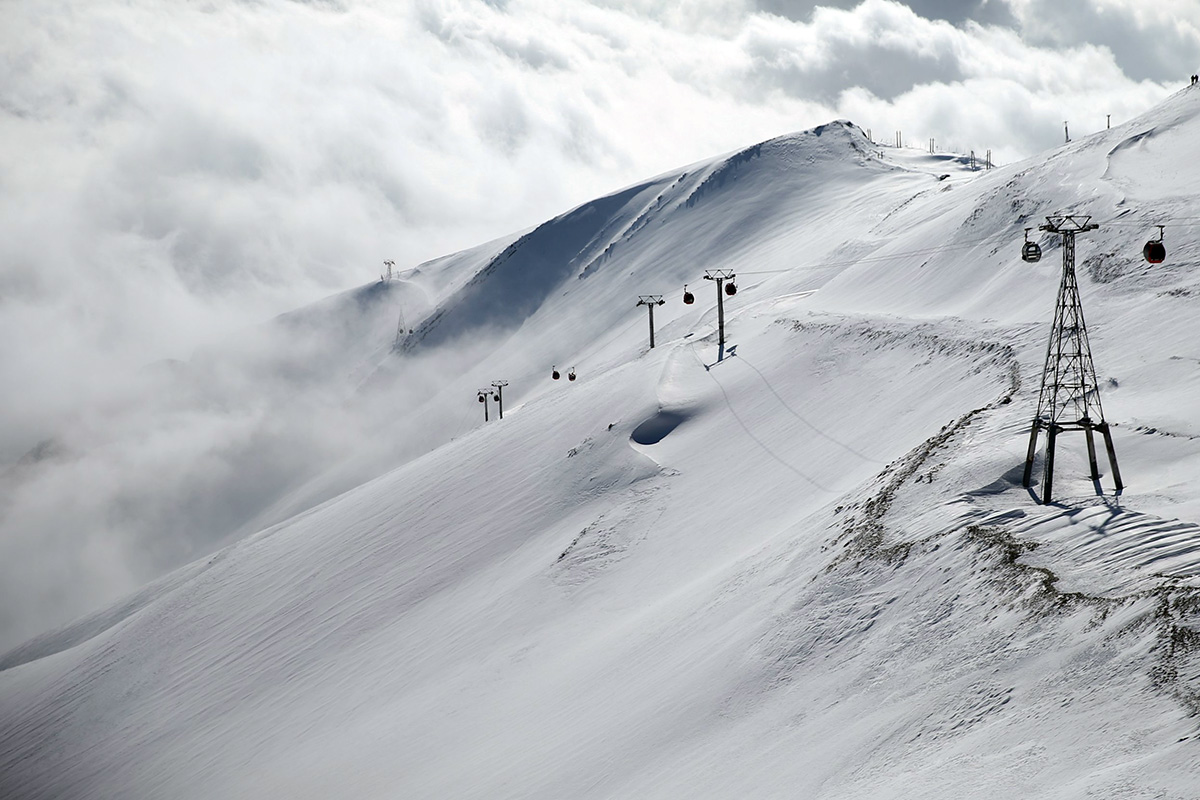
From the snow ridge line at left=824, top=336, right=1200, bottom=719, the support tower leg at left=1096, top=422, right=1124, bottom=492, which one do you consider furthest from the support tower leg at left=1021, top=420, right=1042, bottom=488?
the snow ridge line at left=824, top=336, right=1200, bottom=719

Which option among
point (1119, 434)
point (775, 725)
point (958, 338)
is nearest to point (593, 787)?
point (775, 725)

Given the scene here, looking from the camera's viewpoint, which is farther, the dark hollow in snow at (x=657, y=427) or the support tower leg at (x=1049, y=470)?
the dark hollow in snow at (x=657, y=427)

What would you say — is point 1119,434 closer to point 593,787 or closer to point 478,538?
point 593,787

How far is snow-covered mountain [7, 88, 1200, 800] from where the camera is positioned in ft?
54.6

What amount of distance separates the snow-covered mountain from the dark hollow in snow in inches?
7.7

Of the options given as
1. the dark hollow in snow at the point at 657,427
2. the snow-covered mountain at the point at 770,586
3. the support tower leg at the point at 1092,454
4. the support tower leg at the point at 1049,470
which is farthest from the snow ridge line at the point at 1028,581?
the dark hollow in snow at the point at 657,427

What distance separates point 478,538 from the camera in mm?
41812

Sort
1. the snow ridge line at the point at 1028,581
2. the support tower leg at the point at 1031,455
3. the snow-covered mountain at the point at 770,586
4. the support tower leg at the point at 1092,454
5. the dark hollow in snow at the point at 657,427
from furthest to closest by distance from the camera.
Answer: the dark hollow in snow at the point at 657,427 < the support tower leg at the point at 1031,455 < the support tower leg at the point at 1092,454 < the snow-covered mountain at the point at 770,586 < the snow ridge line at the point at 1028,581

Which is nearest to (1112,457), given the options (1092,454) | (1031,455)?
(1092,454)

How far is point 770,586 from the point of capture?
1001 inches

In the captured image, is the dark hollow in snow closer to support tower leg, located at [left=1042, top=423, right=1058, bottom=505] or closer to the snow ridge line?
the snow ridge line

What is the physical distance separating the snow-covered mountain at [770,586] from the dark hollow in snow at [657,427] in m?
0.19

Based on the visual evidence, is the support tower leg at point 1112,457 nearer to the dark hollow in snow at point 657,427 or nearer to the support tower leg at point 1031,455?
the support tower leg at point 1031,455

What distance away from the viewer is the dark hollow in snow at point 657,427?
43469mm
